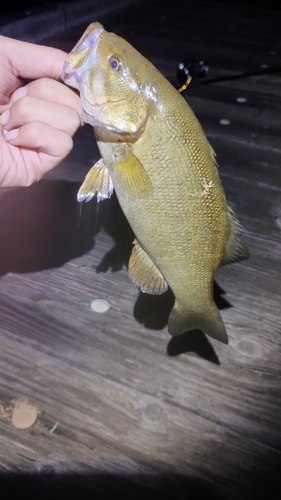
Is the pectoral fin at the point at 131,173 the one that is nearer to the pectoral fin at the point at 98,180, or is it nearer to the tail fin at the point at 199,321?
the pectoral fin at the point at 98,180

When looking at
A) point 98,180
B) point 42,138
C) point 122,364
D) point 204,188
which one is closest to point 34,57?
point 42,138

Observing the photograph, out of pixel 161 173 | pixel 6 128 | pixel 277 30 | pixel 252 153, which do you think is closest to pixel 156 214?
pixel 161 173

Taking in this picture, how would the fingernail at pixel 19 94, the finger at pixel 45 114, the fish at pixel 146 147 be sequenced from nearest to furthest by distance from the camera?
the fish at pixel 146 147, the finger at pixel 45 114, the fingernail at pixel 19 94

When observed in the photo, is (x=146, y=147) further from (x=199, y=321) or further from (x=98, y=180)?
(x=199, y=321)

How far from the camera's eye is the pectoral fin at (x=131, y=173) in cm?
94

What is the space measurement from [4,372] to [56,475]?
1.00ft

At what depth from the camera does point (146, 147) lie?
3.09 feet

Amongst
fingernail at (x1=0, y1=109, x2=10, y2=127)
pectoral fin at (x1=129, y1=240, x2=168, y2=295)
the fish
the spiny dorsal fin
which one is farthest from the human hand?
the spiny dorsal fin

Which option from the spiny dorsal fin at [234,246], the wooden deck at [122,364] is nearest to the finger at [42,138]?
the spiny dorsal fin at [234,246]

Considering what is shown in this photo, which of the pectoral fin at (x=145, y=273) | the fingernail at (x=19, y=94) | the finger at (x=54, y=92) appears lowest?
the pectoral fin at (x=145, y=273)

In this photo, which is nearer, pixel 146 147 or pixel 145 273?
pixel 146 147

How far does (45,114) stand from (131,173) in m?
0.25

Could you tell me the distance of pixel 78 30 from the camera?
3541 millimetres

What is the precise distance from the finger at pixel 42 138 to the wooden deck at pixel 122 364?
53cm
